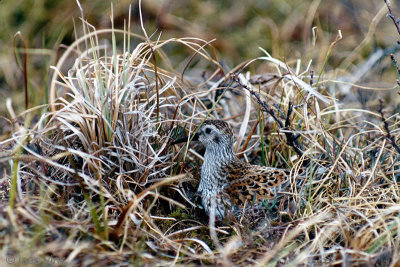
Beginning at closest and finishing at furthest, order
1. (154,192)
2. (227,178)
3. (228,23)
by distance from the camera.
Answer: (154,192)
(227,178)
(228,23)

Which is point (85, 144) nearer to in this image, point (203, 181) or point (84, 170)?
point (84, 170)

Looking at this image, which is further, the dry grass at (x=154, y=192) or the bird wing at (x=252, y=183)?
the bird wing at (x=252, y=183)

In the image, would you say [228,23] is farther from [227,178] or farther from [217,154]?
[227,178]

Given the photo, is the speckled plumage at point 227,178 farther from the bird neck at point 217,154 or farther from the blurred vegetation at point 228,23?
the blurred vegetation at point 228,23

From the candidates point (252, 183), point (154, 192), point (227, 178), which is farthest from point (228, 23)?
point (154, 192)

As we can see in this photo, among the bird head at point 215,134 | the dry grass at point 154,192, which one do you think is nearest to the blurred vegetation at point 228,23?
the bird head at point 215,134

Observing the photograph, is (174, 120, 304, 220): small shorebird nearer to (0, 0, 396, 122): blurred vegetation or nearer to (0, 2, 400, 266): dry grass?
(0, 2, 400, 266): dry grass
